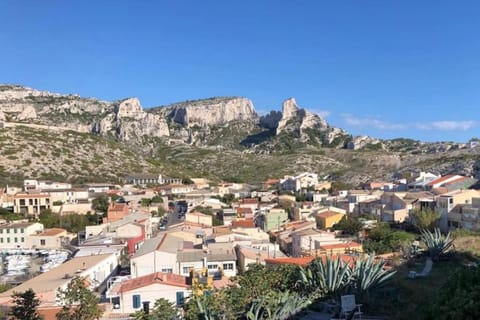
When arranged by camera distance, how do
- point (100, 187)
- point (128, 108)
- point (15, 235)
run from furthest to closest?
1. point (128, 108)
2. point (100, 187)
3. point (15, 235)

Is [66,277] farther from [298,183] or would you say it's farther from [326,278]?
[298,183]

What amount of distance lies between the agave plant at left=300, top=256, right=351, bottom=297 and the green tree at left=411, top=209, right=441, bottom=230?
2355cm

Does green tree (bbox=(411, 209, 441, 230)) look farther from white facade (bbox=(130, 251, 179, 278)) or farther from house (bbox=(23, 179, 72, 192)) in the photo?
house (bbox=(23, 179, 72, 192))

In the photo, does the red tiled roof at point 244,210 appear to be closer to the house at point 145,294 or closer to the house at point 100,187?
the house at point 100,187

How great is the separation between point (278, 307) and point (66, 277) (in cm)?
1479

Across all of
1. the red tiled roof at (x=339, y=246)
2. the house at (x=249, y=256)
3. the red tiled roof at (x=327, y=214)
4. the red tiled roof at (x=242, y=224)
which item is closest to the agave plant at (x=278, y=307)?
the house at (x=249, y=256)

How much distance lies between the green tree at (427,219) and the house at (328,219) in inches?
270

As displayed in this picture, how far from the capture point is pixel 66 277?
2077cm

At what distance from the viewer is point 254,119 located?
149250 mm

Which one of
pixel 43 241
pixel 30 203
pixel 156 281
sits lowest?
pixel 43 241

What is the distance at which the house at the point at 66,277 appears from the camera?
714 inches

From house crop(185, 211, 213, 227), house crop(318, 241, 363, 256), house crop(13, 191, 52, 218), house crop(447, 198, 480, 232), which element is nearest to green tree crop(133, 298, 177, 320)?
house crop(318, 241, 363, 256)

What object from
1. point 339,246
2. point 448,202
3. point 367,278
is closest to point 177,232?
point 339,246

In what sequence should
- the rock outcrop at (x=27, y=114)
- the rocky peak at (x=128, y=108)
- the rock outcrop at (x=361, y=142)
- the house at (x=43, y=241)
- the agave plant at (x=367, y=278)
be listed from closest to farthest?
the agave plant at (x=367, y=278), the house at (x=43, y=241), the rock outcrop at (x=27, y=114), the rock outcrop at (x=361, y=142), the rocky peak at (x=128, y=108)
